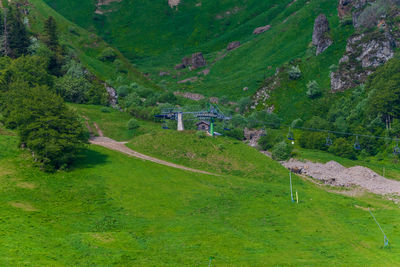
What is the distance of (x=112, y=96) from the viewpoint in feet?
Answer: 459

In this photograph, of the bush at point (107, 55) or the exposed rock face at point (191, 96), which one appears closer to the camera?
the bush at point (107, 55)

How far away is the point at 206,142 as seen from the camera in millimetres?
98500

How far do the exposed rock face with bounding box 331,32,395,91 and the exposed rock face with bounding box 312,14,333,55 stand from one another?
1604 cm

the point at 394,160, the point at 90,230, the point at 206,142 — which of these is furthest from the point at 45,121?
the point at 394,160

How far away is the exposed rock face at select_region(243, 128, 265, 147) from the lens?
124 metres

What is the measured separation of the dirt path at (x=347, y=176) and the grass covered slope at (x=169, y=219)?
6.25 meters

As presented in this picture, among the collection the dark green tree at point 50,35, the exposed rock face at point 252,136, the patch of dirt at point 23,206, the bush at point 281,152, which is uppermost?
the dark green tree at point 50,35

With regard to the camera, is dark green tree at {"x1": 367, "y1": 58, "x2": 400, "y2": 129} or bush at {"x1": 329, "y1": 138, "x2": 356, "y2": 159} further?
dark green tree at {"x1": 367, "y1": 58, "x2": 400, "y2": 129}

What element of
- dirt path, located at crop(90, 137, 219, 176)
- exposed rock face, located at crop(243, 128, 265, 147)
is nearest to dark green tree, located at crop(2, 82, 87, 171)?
dirt path, located at crop(90, 137, 219, 176)

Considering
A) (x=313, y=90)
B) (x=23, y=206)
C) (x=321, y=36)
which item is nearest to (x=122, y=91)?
(x=313, y=90)

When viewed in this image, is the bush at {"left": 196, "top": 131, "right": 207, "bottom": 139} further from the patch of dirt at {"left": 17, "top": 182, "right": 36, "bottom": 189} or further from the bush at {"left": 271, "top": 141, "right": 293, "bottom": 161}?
the patch of dirt at {"left": 17, "top": 182, "right": 36, "bottom": 189}

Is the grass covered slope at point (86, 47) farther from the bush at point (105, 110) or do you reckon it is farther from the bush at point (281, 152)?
the bush at point (281, 152)

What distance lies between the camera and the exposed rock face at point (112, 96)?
137000mm

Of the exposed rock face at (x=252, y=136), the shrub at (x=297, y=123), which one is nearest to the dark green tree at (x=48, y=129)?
the exposed rock face at (x=252, y=136)
